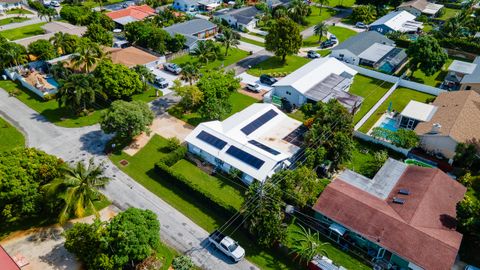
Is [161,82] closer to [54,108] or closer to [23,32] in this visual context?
[54,108]

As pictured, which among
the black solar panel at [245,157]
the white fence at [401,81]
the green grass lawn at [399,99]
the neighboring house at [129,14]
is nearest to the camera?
the black solar panel at [245,157]

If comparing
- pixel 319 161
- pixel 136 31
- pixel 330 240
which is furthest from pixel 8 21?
pixel 330 240

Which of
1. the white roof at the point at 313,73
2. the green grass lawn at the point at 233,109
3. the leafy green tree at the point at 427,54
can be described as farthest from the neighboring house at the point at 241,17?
the leafy green tree at the point at 427,54

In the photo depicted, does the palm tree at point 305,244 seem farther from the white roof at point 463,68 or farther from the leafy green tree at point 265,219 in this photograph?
the white roof at point 463,68

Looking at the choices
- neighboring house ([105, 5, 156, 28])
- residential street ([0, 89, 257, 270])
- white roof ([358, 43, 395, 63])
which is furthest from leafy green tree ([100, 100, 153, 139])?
neighboring house ([105, 5, 156, 28])

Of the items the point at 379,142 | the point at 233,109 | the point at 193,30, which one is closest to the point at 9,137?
the point at 233,109

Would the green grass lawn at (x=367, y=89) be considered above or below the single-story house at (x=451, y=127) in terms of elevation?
below

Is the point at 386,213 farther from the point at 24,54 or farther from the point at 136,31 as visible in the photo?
the point at 24,54
